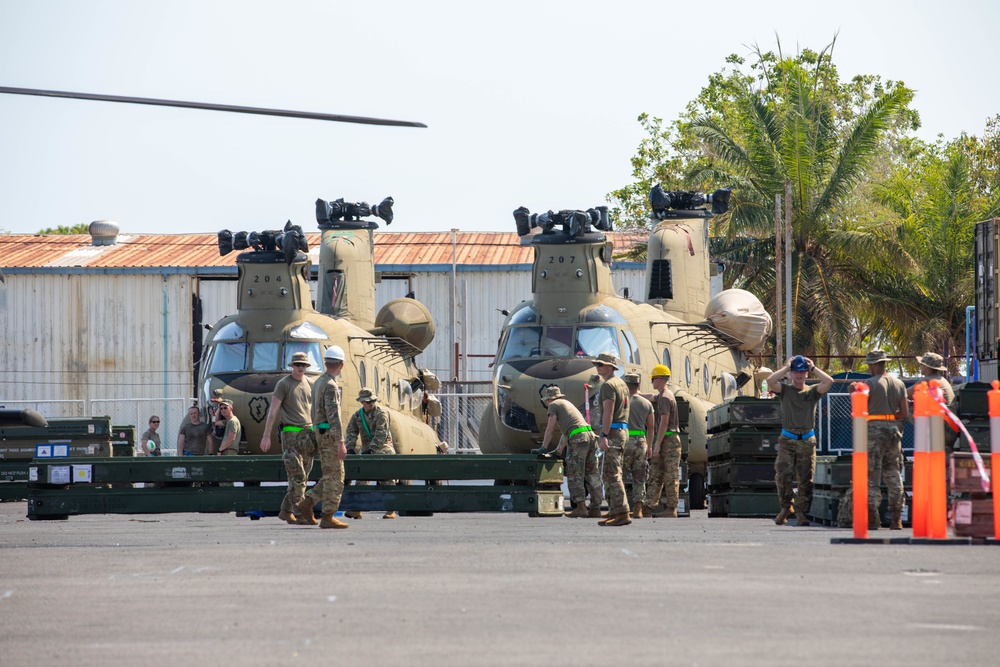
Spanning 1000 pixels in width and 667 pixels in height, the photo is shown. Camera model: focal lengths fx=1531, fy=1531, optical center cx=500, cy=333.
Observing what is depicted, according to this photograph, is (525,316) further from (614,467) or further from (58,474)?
(58,474)

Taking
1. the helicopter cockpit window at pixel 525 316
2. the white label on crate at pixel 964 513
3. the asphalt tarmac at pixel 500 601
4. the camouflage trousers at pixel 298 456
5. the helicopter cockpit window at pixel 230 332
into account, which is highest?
the helicopter cockpit window at pixel 525 316

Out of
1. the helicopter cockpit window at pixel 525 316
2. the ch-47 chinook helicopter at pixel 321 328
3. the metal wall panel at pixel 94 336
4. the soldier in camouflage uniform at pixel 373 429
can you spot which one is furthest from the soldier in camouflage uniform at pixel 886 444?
the metal wall panel at pixel 94 336

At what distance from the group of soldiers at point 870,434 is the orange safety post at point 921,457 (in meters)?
1.40

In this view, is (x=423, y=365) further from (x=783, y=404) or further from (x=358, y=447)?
(x=783, y=404)

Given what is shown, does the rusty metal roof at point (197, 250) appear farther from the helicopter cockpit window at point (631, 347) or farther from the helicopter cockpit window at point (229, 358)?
the helicopter cockpit window at point (631, 347)

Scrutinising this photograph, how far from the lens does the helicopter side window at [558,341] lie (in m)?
23.5

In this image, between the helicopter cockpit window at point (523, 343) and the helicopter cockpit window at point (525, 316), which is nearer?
the helicopter cockpit window at point (523, 343)

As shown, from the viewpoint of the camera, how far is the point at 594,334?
933 inches

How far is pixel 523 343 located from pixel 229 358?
5.05 metres

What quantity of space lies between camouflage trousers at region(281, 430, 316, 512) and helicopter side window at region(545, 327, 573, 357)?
673 cm

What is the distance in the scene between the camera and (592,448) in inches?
754

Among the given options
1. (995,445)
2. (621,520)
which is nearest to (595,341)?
(621,520)

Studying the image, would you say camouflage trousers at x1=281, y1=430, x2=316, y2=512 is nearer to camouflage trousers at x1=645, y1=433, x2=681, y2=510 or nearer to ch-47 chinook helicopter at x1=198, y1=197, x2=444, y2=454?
camouflage trousers at x1=645, y1=433, x2=681, y2=510

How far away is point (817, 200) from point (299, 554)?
3088cm
